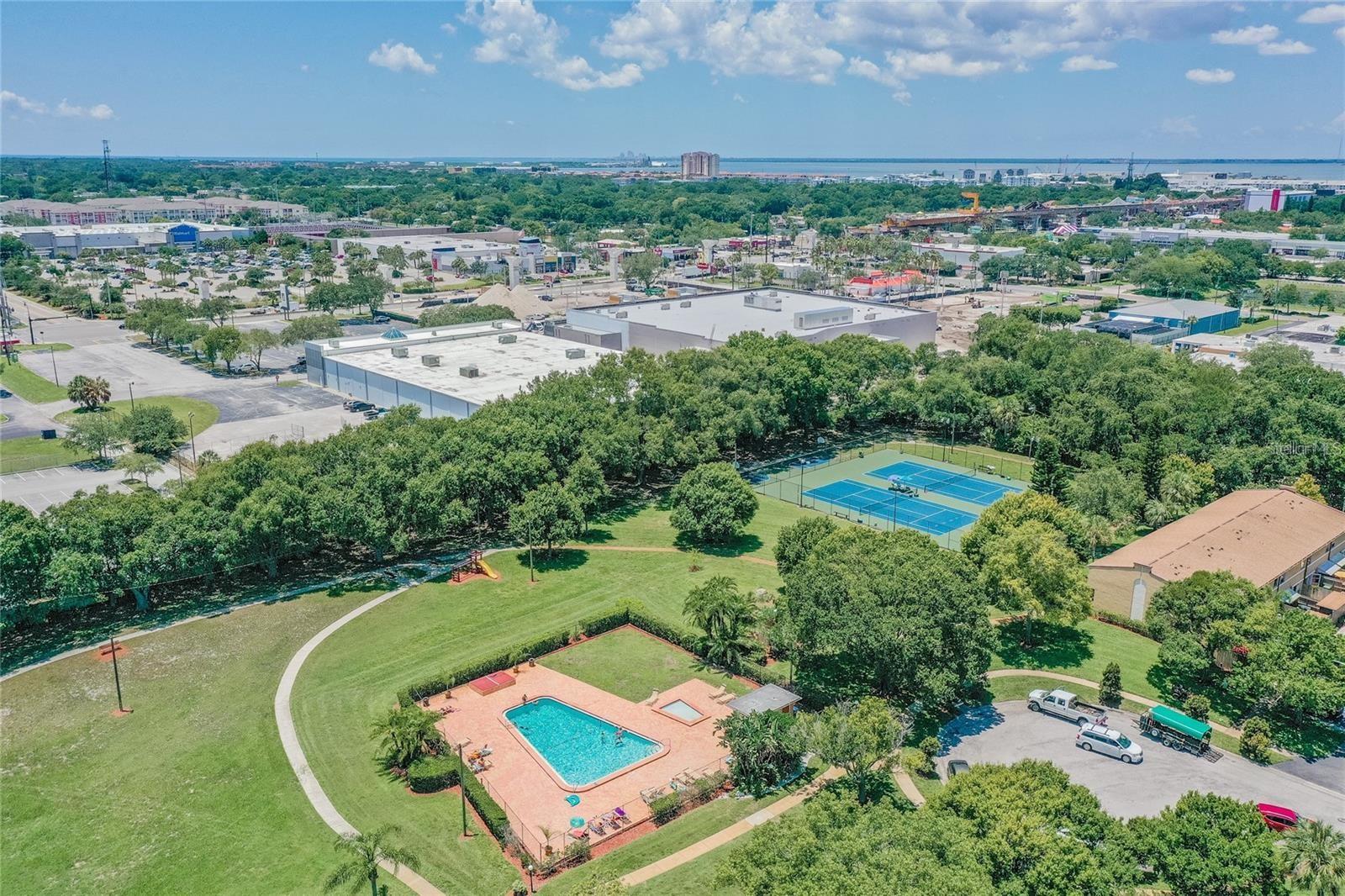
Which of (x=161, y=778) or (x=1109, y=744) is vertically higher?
(x=1109, y=744)

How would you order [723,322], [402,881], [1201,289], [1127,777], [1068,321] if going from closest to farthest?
1. [402,881]
2. [1127,777]
3. [723,322]
4. [1068,321]
5. [1201,289]

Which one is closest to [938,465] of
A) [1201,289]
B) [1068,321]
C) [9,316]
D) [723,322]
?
[723,322]

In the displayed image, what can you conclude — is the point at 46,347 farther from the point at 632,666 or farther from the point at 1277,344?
the point at 1277,344

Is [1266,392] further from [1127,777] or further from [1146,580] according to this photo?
[1127,777]

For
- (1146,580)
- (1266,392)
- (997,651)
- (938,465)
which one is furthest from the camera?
(938,465)

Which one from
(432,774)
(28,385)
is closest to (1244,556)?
(432,774)
